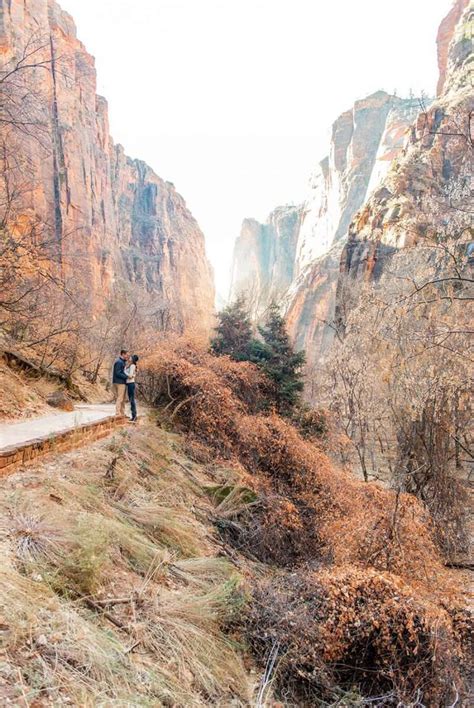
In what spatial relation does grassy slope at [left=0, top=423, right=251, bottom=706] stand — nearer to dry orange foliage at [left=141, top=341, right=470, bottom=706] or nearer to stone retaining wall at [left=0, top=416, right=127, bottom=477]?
stone retaining wall at [left=0, top=416, right=127, bottom=477]

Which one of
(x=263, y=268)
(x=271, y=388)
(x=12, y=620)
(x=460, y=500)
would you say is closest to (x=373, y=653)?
(x=12, y=620)

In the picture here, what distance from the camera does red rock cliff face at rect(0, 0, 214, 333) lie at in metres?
39.4

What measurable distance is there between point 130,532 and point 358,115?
101868 mm

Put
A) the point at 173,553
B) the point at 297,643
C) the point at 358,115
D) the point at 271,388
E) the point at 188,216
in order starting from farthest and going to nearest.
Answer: the point at 188,216, the point at 358,115, the point at 271,388, the point at 173,553, the point at 297,643

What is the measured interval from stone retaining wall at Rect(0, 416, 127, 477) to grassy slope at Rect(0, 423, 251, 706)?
18cm

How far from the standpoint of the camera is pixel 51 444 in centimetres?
579

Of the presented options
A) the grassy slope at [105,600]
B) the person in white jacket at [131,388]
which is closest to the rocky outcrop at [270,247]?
the person in white jacket at [131,388]

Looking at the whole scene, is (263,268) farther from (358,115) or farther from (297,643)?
(297,643)

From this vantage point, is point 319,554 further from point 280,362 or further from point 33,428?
point 280,362

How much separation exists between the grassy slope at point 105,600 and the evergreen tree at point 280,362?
8.62 metres

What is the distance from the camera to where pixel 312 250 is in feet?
290

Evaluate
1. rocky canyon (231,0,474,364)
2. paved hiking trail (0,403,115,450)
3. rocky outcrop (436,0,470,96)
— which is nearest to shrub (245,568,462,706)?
paved hiking trail (0,403,115,450)

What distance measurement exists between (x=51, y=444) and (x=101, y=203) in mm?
62498

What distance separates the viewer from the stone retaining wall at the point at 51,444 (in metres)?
4.69
